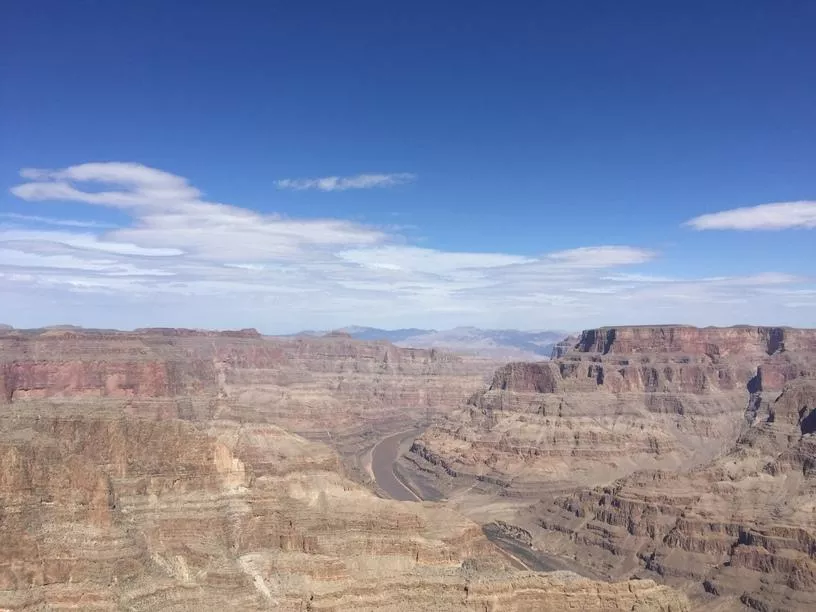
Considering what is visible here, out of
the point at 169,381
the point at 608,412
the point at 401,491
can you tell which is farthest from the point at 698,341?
the point at 169,381

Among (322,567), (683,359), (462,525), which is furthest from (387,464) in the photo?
(322,567)

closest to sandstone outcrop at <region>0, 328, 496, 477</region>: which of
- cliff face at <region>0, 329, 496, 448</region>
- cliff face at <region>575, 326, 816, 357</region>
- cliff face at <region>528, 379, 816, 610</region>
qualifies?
cliff face at <region>0, 329, 496, 448</region>

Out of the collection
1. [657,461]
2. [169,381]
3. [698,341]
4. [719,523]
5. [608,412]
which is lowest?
[657,461]

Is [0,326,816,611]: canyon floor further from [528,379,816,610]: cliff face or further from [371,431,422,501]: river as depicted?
[371,431,422,501]: river

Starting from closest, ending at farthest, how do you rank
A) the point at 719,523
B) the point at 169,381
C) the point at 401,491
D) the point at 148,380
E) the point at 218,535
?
the point at 218,535 < the point at 719,523 < the point at 148,380 < the point at 169,381 < the point at 401,491

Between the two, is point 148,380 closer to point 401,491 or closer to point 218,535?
point 401,491
